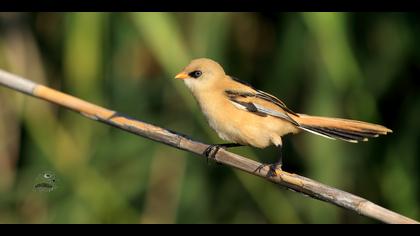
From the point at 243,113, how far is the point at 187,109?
1.19 meters

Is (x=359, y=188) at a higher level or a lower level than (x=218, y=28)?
lower

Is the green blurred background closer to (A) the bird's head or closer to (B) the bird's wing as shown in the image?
(A) the bird's head

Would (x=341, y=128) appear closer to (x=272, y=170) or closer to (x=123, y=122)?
(x=272, y=170)

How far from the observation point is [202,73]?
3000 mm

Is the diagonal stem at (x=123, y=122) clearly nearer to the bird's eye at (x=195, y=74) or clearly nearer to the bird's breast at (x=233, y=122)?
→ the bird's breast at (x=233, y=122)

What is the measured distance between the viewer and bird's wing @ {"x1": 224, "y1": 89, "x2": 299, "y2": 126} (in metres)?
2.90

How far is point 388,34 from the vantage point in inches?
150

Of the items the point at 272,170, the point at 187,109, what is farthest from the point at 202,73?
the point at 187,109

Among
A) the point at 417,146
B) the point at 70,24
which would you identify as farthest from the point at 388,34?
the point at 70,24

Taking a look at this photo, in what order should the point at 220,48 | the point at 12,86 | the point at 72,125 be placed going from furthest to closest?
the point at 72,125
the point at 220,48
the point at 12,86

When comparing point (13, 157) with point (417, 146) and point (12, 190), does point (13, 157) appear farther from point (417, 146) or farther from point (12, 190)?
point (417, 146)

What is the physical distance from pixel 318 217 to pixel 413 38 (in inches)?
42.7

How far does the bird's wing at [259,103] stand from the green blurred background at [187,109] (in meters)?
0.62

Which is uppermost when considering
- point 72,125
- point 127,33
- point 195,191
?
point 127,33
